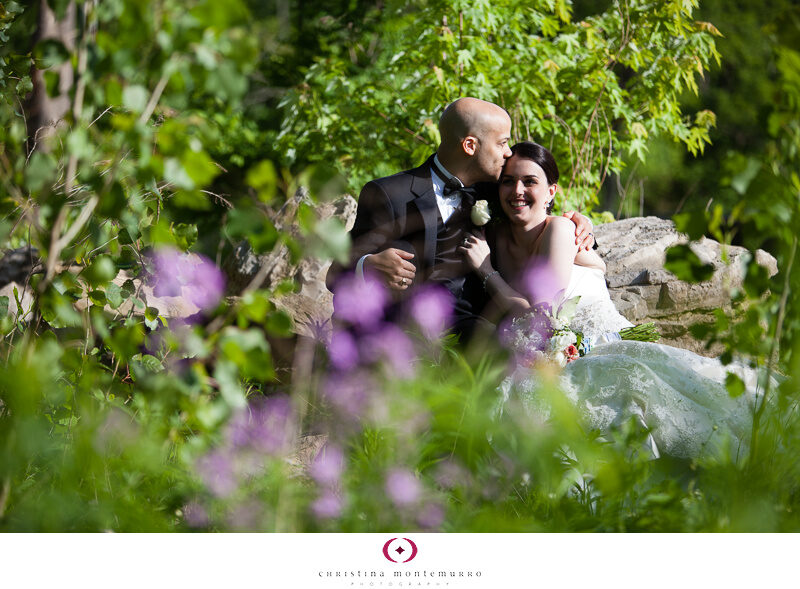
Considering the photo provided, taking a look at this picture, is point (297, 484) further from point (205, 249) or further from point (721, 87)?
point (721, 87)

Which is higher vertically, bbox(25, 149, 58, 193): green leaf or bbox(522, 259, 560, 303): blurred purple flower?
bbox(25, 149, 58, 193): green leaf

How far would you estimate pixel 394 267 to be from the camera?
132 inches

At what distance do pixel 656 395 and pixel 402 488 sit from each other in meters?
1.35

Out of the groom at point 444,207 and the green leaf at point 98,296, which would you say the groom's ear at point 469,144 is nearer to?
the groom at point 444,207

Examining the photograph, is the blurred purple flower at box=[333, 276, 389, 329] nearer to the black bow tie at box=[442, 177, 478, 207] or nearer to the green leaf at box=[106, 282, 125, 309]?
the black bow tie at box=[442, 177, 478, 207]

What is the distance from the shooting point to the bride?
2.65 m

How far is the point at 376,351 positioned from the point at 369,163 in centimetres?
370

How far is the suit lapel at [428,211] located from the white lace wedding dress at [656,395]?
0.85 metres

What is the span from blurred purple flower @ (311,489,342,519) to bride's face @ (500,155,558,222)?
A: 2.07m

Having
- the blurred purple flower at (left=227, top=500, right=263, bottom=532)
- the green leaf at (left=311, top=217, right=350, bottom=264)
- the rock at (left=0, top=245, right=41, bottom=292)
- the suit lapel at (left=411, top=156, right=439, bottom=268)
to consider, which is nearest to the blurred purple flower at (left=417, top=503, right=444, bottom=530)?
the blurred purple flower at (left=227, top=500, right=263, bottom=532)
